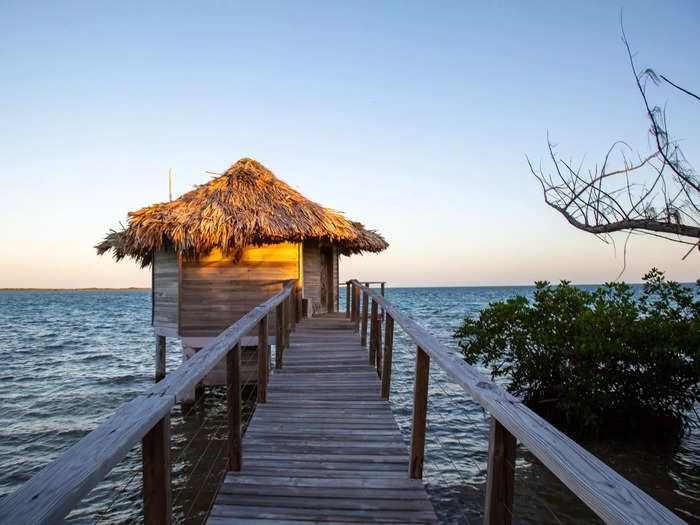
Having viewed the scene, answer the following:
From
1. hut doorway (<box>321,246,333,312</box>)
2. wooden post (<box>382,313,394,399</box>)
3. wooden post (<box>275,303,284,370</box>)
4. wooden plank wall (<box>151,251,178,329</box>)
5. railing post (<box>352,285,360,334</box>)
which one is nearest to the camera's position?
wooden post (<box>382,313,394,399</box>)

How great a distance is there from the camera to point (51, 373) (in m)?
13.7

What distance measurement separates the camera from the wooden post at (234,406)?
2.79 m

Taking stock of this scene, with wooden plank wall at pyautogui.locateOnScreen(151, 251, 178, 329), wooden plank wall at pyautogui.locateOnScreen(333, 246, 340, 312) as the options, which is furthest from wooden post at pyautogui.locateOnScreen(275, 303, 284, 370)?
wooden plank wall at pyautogui.locateOnScreen(333, 246, 340, 312)

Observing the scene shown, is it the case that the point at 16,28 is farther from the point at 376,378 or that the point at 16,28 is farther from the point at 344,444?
the point at 344,444

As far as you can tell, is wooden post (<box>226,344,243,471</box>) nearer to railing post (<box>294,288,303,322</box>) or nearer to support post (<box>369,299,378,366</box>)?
support post (<box>369,299,378,366</box>)

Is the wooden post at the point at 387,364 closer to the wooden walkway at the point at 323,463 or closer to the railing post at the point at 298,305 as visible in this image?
the wooden walkway at the point at 323,463

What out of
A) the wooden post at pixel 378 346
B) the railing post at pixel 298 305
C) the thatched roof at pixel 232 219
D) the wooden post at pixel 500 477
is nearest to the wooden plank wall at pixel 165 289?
the thatched roof at pixel 232 219

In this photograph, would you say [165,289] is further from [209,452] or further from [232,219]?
[209,452]

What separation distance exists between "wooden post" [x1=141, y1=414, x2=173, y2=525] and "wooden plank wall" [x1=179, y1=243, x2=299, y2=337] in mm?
7654

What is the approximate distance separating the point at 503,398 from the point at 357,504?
131 cm

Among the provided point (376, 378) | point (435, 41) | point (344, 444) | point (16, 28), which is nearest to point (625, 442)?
point (376, 378)

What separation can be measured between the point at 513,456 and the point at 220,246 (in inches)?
329

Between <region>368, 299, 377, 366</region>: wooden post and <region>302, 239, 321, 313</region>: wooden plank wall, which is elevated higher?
<region>302, 239, 321, 313</region>: wooden plank wall

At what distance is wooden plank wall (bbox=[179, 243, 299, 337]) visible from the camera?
30.3ft
